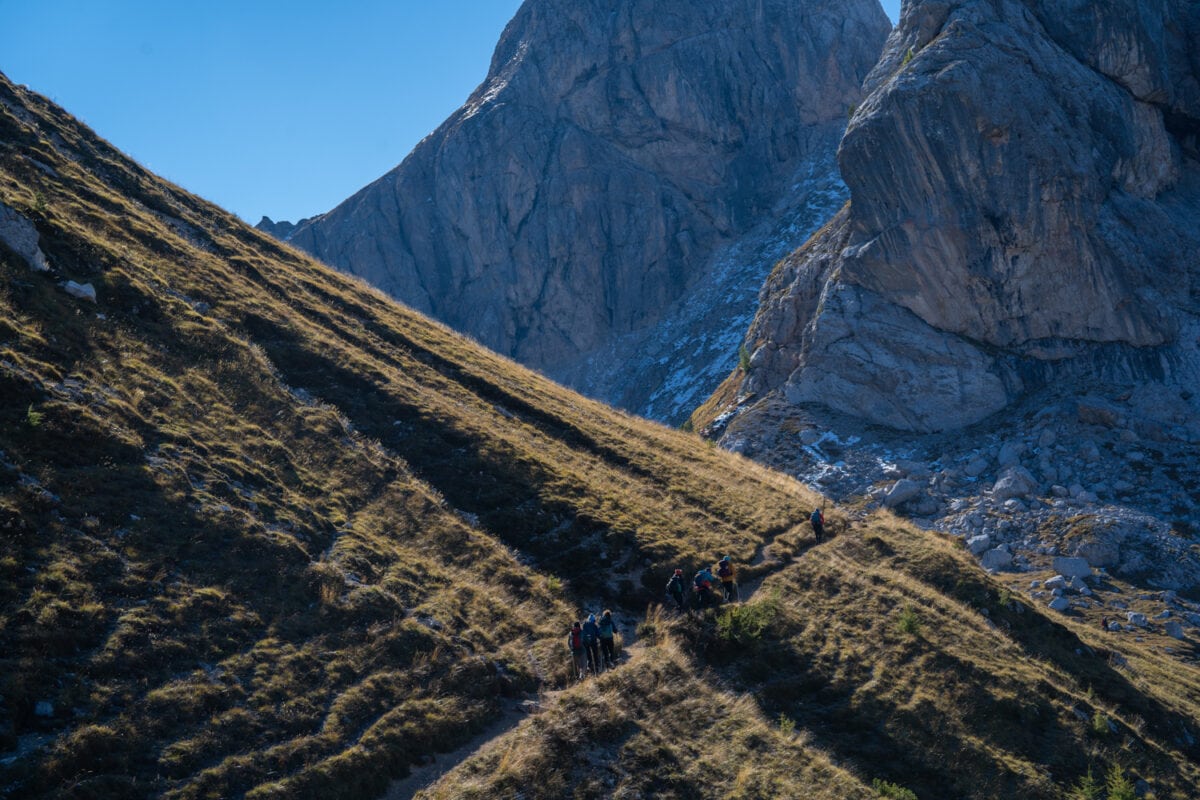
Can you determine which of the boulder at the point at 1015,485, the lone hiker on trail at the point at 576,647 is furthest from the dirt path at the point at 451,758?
the boulder at the point at 1015,485

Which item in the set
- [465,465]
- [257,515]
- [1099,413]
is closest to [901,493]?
[1099,413]

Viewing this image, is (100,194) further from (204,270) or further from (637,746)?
(637,746)

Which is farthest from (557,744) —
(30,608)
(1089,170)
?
(1089,170)

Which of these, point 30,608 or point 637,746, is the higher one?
point 30,608

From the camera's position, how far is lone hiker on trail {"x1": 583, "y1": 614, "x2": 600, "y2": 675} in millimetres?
22594

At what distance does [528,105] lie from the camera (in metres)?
163

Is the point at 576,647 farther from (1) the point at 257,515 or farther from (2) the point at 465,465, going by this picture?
(2) the point at 465,465

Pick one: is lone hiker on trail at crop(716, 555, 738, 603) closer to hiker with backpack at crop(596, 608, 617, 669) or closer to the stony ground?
hiker with backpack at crop(596, 608, 617, 669)

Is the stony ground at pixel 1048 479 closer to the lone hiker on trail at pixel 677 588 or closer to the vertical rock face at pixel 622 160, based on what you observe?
the lone hiker on trail at pixel 677 588

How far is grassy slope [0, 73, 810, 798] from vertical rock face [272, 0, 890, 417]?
103 m

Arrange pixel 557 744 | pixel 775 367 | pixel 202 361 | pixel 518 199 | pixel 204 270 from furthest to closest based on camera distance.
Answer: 1. pixel 518 199
2. pixel 775 367
3. pixel 204 270
4. pixel 202 361
5. pixel 557 744

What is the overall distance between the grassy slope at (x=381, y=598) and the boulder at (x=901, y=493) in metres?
25.1

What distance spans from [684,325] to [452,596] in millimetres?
114161

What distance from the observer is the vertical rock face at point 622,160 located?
490 ft
